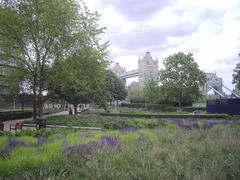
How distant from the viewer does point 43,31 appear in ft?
86.3

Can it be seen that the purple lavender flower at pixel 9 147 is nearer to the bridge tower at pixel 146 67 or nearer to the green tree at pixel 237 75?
the green tree at pixel 237 75

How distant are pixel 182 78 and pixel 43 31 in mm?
38288

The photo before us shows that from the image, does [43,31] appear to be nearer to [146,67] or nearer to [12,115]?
[12,115]

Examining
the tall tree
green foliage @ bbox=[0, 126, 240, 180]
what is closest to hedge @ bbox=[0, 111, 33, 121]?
the tall tree

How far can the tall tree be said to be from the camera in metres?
25.7

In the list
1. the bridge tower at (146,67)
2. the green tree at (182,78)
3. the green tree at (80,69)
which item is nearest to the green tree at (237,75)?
the green tree at (182,78)

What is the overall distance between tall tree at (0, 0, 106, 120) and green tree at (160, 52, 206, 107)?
33172 mm

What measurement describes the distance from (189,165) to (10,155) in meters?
3.67

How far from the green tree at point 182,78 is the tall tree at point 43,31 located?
33.2 m

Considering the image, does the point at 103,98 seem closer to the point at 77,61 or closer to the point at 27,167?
the point at 77,61

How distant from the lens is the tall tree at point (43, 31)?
84.4 feet

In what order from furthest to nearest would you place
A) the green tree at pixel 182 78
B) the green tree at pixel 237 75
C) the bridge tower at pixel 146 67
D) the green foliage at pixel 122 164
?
the bridge tower at pixel 146 67 → the green tree at pixel 182 78 → the green tree at pixel 237 75 → the green foliage at pixel 122 164

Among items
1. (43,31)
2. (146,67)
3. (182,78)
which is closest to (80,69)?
(43,31)

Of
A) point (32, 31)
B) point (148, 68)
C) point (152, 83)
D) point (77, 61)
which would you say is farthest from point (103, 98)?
→ point (148, 68)
